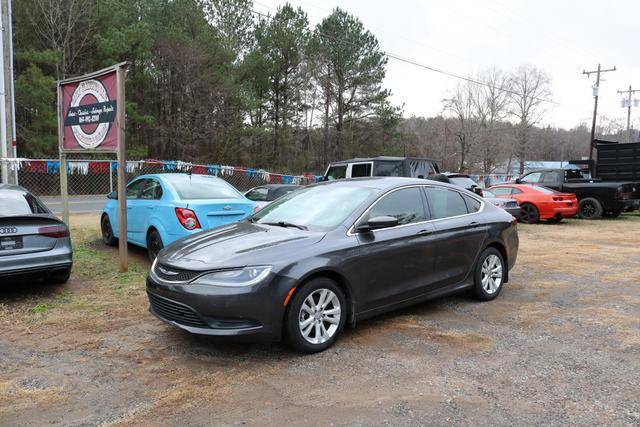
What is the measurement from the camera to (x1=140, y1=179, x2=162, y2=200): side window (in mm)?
7410

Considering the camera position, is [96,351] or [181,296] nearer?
[181,296]

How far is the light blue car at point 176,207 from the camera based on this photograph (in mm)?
6762

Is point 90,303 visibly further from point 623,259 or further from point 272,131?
point 272,131

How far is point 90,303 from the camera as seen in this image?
18.6 feet

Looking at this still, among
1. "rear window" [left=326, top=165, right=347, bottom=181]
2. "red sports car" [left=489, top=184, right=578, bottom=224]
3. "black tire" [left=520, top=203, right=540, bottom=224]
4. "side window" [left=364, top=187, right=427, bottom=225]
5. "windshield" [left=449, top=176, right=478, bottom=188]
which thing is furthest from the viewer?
"black tire" [left=520, top=203, right=540, bottom=224]

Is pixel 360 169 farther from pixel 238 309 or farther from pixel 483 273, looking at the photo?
pixel 238 309

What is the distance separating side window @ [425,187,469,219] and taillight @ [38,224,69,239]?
14.3ft

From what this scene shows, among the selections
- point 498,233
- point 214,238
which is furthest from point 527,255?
point 214,238

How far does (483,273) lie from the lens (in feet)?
18.8

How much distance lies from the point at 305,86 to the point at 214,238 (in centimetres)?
3487

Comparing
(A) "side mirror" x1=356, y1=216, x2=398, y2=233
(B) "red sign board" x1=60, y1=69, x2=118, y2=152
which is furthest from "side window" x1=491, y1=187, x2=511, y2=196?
(B) "red sign board" x1=60, y1=69, x2=118, y2=152

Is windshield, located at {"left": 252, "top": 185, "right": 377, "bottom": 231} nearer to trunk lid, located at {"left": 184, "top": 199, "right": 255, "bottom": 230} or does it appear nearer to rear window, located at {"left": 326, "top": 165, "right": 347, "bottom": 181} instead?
trunk lid, located at {"left": 184, "top": 199, "right": 255, "bottom": 230}

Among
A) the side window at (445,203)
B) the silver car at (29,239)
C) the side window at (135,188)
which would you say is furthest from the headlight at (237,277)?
the side window at (135,188)

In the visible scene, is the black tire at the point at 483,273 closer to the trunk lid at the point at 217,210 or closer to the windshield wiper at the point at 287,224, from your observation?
the windshield wiper at the point at 287,224
